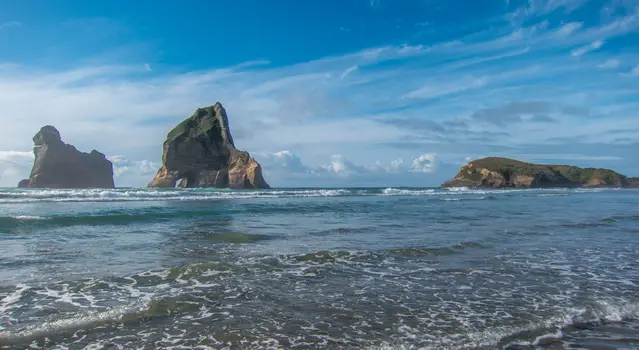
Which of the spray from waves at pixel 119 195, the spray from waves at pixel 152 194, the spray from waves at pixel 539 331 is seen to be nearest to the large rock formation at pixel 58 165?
the spray from waves at pixel 152 194

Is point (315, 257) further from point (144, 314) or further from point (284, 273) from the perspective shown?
point (144, 314)

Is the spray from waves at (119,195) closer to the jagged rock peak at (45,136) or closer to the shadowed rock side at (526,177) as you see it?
the shadowed rock side at (526,177)

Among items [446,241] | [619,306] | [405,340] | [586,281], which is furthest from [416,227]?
[405,340]

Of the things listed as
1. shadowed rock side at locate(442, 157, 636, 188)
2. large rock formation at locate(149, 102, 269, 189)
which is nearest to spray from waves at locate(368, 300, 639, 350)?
large rock formation at locate(149, 102, 269, 189)

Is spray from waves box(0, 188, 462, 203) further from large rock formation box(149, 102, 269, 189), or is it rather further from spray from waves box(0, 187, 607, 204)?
large rock formation box(149, 102, 269, 189)

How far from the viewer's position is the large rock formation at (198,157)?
339 ft

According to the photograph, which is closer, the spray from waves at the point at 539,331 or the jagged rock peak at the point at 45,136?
the spray from waves at the point at 539,331

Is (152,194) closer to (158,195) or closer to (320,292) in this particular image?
(158,195)

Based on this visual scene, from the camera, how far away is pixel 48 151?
114 meters

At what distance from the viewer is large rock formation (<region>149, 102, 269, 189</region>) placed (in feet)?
339

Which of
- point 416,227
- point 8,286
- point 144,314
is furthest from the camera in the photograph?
point 416,227

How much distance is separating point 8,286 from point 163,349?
4.97m

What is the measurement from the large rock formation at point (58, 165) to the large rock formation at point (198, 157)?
107 feet

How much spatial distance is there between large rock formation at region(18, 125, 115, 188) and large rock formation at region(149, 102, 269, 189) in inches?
1284
